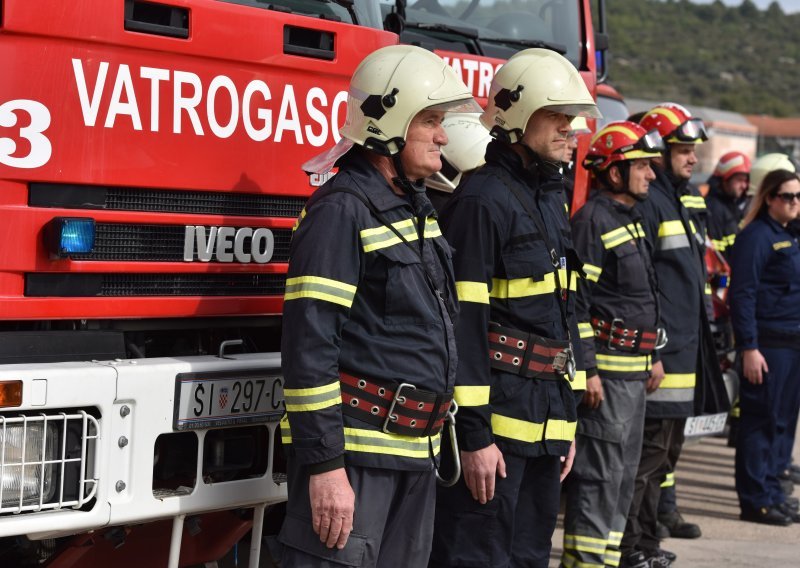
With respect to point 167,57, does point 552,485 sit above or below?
below

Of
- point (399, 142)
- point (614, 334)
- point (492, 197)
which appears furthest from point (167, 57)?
point (614, 334)

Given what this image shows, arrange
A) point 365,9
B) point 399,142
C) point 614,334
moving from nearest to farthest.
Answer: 1. point 399,142
2. point 365,9
3. point 614,334

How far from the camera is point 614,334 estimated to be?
Answer: 223 inches

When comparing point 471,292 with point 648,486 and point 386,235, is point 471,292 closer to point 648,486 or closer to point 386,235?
point 386,235

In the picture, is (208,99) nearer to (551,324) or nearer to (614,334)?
(551,324)

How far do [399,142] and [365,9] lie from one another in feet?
Answer: 3.93

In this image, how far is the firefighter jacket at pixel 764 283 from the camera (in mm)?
7766

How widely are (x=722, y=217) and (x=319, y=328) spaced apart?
7.21m

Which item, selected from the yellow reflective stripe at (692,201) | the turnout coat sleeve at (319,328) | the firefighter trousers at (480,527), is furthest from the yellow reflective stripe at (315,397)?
the yellow reflective stripe at (692,201)

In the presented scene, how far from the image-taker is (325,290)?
11.1 feet

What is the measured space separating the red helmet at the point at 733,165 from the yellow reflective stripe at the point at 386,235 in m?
7.02

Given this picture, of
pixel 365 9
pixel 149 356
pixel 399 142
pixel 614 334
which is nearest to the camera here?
pixel 399 142

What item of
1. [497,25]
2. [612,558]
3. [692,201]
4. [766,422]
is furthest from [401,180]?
[766,422]

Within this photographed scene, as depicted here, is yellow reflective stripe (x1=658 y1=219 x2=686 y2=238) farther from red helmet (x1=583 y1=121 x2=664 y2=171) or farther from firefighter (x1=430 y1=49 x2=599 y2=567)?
firefighter (x1=430 y1=49 x2=599 y2=567)
